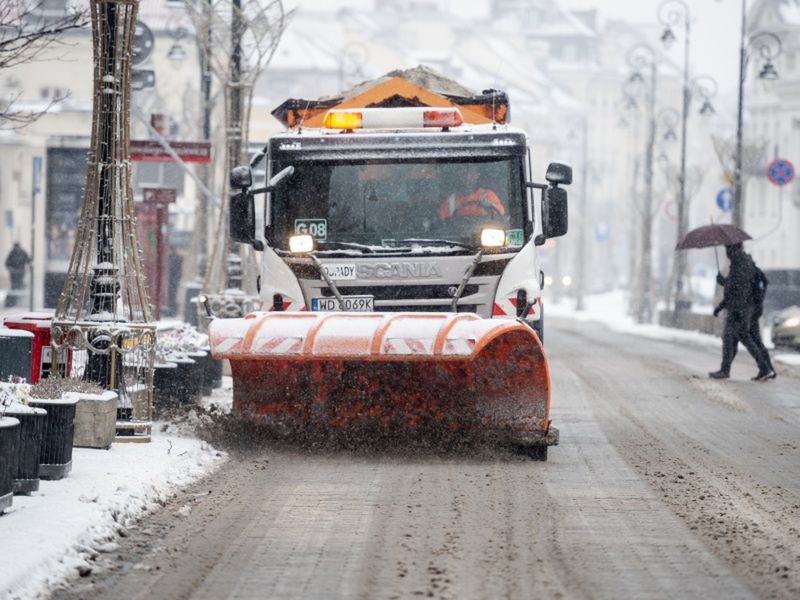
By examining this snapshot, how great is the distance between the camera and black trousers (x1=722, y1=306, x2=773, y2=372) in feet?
71.5

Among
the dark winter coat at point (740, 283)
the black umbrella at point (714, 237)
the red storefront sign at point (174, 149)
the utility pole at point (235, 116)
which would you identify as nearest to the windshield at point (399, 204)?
the red storefront sign at point (174, 149)

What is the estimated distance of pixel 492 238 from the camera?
13.6 meters

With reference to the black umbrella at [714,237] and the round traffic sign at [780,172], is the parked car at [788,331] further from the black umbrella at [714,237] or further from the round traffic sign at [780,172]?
the black umbrella at [714,237]

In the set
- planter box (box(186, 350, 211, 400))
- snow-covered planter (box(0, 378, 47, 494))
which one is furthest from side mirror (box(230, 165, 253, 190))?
snow-covered planter (box(0, 378, 47, 494))

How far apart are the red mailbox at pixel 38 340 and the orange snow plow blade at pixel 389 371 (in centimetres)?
162

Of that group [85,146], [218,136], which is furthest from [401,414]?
[218,136]

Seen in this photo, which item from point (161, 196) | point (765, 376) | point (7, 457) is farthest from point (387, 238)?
point (161, 196)

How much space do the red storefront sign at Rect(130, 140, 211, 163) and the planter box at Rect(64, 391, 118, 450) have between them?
8212 millimetres

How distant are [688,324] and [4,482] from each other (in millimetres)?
35461

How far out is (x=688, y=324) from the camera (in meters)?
42.8

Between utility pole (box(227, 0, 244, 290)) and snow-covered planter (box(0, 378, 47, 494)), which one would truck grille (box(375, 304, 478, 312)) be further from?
utility pole (box(227, 0, 244, 290))

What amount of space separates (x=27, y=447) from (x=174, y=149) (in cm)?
1099

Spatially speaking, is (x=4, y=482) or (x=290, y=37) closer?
(x=4, y=482)

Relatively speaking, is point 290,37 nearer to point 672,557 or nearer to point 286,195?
point 286,195
